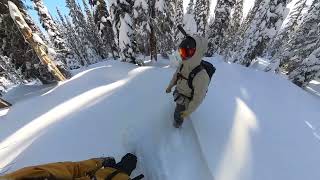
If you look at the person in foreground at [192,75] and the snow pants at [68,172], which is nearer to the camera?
the snow pants at [68,172]

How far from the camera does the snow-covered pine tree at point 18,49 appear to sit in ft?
39.4

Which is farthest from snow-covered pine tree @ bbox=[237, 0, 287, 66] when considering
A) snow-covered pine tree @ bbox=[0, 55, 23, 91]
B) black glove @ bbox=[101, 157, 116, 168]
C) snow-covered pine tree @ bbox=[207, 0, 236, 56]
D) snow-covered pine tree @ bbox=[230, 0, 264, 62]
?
snow-covered pine tree @ bbox=[230, 0, 264, 62]

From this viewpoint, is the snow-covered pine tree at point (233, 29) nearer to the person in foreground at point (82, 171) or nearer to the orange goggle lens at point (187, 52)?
the orange goggle lens at point (187, 52)

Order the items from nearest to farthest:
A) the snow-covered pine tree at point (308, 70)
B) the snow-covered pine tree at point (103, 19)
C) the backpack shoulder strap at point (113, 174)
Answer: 1. the backpack shoulder strap at point (113, 174)
2. the snow-covered pine tree at point (308, 70)
3. the snow-covered pine tree at point (103, 19)

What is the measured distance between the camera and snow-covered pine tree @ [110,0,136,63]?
1247cm

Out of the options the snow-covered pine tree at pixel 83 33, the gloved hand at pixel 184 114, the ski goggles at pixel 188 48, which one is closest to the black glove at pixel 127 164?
the gloved hand at pixel 184 114

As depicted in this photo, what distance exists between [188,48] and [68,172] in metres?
2.90

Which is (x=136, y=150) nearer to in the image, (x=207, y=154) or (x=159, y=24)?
(x=207, y=154)

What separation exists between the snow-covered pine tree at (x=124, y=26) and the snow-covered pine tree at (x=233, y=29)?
3014 cm

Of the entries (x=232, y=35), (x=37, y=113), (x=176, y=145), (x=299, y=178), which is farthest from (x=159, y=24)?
(x=232, y=35)

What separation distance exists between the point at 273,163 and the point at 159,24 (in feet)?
40.9

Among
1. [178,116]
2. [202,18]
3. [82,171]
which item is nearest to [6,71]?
[202,18]

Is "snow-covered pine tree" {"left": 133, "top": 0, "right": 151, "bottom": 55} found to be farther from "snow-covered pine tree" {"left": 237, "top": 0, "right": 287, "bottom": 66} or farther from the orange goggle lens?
the orange goggle lens

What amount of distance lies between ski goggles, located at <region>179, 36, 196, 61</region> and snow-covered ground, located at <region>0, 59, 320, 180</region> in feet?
5.74
